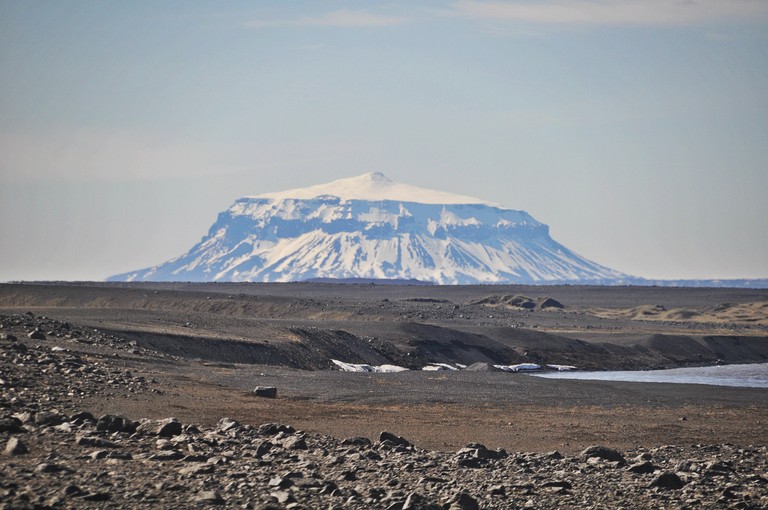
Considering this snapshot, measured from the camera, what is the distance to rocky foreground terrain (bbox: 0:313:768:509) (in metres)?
15.9

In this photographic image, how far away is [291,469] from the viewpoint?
18.5 metres

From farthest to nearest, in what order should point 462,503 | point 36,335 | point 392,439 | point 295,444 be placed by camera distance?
point 36,335 < point 392,439 < point 295,444 < point 462,503

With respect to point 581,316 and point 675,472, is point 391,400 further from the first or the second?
point 581,316

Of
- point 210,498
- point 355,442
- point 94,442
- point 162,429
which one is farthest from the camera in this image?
point 355,442

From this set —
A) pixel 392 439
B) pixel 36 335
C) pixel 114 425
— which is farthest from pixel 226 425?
pixel 36 335

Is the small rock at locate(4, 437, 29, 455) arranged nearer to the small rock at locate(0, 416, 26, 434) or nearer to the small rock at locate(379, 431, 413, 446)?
the small rock at locate(0, 416, 26, 434)

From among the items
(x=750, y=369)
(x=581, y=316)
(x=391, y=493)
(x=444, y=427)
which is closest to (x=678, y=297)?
(x=581, y=316)

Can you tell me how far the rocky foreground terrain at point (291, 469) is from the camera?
15.9m

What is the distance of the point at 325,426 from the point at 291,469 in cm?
829

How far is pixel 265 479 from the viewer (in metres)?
17.3

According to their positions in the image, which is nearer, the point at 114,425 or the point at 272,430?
the point at 114,425

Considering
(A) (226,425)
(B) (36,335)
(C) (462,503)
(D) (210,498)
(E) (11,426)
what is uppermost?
(B) (36,335)

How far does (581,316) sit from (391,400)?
83223 mm

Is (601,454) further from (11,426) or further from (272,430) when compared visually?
(11,426)
